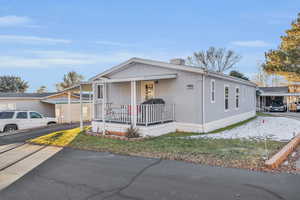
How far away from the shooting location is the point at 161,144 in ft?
27.1

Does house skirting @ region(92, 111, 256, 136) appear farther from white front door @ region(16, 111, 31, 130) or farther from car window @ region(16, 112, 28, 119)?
car window @ region(16, 112, 28, 119)

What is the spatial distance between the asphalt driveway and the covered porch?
4.30 m

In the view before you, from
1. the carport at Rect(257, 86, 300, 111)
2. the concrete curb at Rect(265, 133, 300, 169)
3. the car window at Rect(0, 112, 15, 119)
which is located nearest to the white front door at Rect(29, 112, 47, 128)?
the car window at Rect(0, 112, 15, 119)

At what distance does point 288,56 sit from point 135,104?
606 inches

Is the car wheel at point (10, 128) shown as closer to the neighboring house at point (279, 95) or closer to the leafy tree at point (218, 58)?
the neighboring house at point (279, 95)

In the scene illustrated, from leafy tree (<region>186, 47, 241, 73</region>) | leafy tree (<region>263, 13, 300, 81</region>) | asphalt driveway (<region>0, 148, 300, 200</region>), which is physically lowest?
asphalt driveway (<region>0, 148, 300, 200</region>)

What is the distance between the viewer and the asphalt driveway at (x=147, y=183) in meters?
3.77

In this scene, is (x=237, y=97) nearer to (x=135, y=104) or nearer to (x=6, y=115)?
(x=135, y=104)

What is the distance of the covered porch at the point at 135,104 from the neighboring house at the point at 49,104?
830 cm

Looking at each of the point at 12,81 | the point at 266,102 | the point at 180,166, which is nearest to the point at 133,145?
the point at 180,166

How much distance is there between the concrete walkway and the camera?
4.97 metres

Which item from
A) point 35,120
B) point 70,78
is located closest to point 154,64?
point 35,120

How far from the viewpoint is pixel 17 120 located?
45.3ft

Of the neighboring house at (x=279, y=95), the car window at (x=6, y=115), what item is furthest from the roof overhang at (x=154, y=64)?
the neighboring house at (x=279, y=95)
